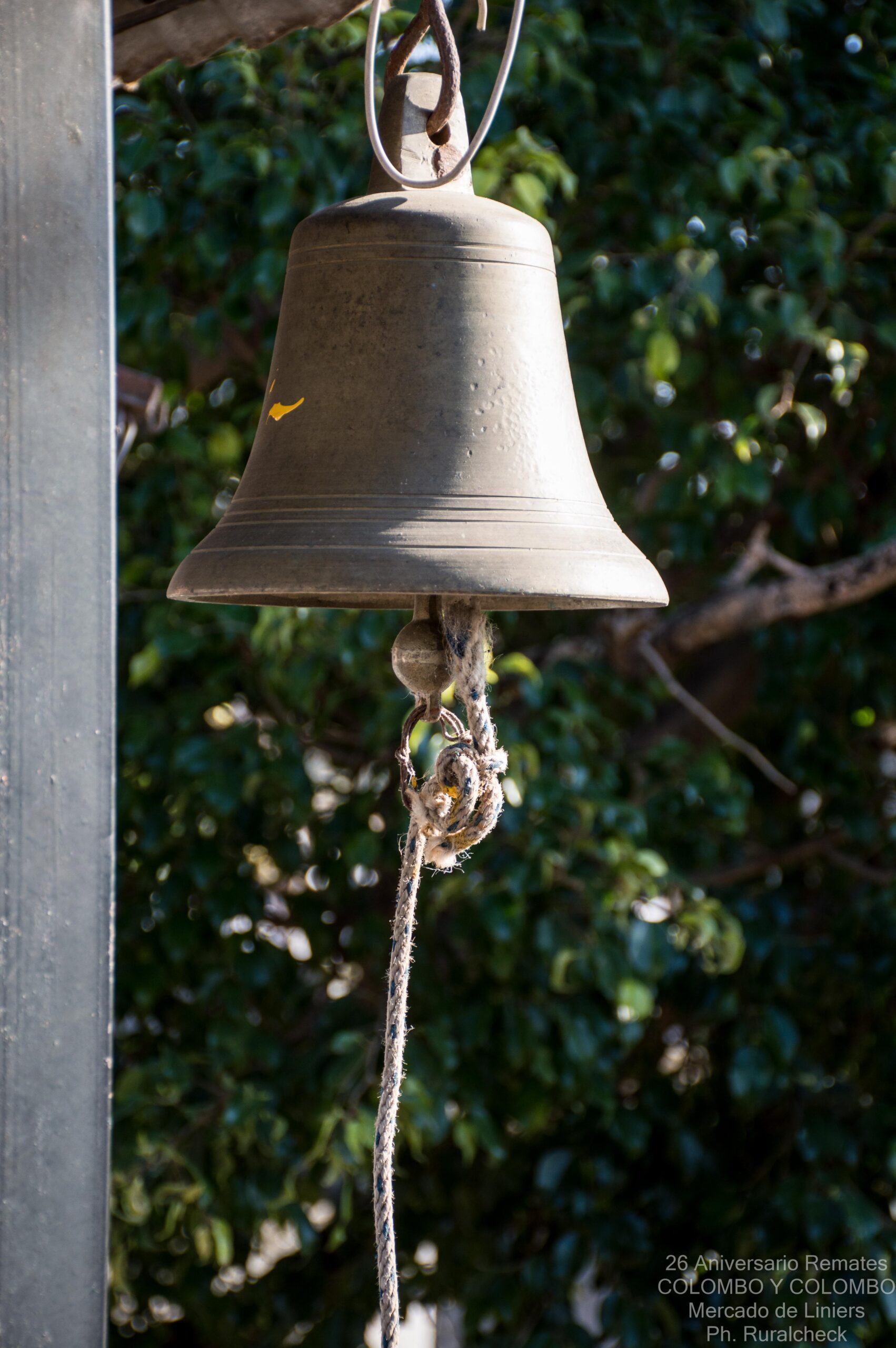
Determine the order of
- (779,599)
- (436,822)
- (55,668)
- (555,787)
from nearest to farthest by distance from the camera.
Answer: (55,668) → (436,822) → (555,787) → (779,599)

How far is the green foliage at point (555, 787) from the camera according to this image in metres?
1.56

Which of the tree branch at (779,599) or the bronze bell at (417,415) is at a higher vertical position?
the bronze bell at (417,415)

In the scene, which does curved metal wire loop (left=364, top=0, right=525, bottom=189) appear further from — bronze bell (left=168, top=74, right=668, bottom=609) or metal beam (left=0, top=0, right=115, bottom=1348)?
metal beam (left=0, top=0, right=115, bottom=1348)

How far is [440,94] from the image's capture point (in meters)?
0.74

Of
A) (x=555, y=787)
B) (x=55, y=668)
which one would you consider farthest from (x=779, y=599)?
(x=55, y=668)

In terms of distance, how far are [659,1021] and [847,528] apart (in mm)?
841

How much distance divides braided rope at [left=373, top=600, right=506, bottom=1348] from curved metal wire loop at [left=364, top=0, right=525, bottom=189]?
236 millimetres

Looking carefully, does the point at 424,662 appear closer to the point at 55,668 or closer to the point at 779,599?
the point at 55,668

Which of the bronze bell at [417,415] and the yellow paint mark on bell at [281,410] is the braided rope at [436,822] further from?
the yellow paint mark on bell at [281,410]

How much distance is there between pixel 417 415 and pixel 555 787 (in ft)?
2.84

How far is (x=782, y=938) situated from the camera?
73.7 inches

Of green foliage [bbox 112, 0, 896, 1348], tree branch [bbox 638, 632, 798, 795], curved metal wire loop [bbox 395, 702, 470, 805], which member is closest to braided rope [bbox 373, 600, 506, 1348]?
curved metal wire loop [bbox 395, 702, 470, 805]

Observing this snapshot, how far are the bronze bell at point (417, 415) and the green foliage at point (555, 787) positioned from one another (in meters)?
0.67

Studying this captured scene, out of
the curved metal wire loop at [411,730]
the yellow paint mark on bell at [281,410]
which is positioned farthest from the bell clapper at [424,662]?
the yellow paint mark on bell at [281,410]
